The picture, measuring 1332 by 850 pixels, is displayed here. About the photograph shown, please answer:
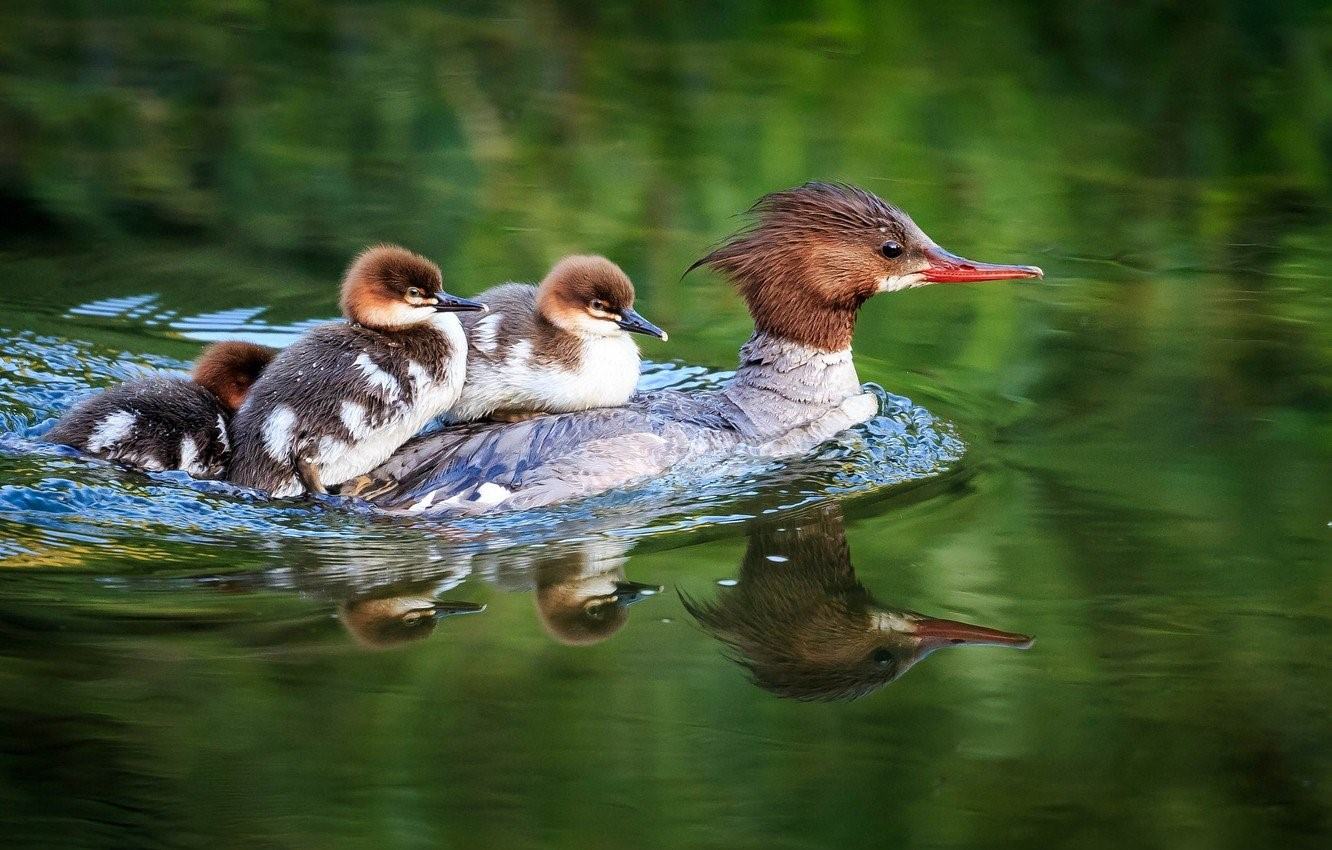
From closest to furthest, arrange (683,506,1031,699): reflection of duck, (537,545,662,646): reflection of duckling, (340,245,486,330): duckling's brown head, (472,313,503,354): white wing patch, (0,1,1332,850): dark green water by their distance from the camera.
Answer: (0,1,1332,850): dark green water < (683,506,1031,699): reflection of duck < (537,545,662,646): reflection of duckling < (340,245,486,330): duckling's brown head < (472,313,503,354): white wing patch

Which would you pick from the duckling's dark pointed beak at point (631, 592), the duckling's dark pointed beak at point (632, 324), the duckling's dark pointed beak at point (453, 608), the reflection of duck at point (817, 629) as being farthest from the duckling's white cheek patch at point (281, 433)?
the reflection of duck at point (817, 629)

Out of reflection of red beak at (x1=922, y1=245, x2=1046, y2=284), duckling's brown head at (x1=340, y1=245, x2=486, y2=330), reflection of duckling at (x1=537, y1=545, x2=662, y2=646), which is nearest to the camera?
reflection of duckling at (x1=537, y1=545, x2=662, y2=646)

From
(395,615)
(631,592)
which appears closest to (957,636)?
(631,592)

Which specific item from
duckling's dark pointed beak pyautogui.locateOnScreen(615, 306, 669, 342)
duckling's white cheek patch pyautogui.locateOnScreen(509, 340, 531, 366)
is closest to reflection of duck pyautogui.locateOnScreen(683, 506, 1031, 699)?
duckling's dark pointed beak pyautogui.locateOnScreen(615, 306, 669, 342)

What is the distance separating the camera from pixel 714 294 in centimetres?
812

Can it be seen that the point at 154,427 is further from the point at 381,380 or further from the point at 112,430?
the point at 381,380

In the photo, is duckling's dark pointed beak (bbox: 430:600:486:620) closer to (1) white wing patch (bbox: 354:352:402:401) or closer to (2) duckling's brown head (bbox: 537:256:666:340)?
(1) white wing patch (bbox: 354:352:402:401)

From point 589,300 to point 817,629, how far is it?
5.11 ft

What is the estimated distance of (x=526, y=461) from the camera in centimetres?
560

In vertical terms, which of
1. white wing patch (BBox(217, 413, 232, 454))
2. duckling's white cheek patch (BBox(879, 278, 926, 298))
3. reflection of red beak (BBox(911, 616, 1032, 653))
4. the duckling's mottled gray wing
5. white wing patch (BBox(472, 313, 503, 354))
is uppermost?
duckling's white cheek patch (BBox(879, 278, 926, 298))

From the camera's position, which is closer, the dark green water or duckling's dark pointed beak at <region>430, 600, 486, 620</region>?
the dark green water

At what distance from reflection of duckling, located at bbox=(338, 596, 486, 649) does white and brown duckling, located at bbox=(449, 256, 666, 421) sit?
1198mm

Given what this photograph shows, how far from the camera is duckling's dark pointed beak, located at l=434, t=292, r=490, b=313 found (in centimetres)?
549

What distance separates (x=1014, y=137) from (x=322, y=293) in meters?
4.28
